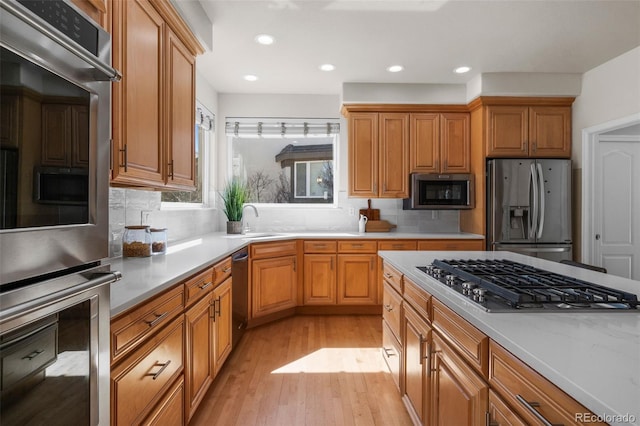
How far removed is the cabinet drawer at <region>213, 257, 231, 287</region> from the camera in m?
2.19

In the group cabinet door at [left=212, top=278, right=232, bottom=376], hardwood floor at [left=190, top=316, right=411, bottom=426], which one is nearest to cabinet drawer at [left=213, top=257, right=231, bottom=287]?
cabinet door at [left=212, top=278, right=232, bottom=376]

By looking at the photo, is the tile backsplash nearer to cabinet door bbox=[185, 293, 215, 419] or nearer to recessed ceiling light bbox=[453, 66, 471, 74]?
recessed ceiling light bbox=[453, 66, 471, 74]

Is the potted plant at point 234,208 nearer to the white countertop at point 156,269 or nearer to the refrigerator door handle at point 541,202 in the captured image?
the white countertop at point 156,269

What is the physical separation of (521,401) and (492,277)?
0.71 m

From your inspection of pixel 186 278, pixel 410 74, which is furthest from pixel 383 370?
pixel 410 74

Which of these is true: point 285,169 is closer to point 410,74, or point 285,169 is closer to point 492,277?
point 410,74

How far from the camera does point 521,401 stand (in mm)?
801

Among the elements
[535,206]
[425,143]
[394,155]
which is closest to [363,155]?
[394,155]

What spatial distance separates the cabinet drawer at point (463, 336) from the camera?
1.02m

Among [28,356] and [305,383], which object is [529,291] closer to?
[28,356]

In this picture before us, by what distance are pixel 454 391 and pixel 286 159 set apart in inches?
141

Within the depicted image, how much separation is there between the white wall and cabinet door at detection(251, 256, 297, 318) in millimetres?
3320

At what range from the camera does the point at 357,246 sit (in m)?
3.74

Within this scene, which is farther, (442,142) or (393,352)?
(442,142)
